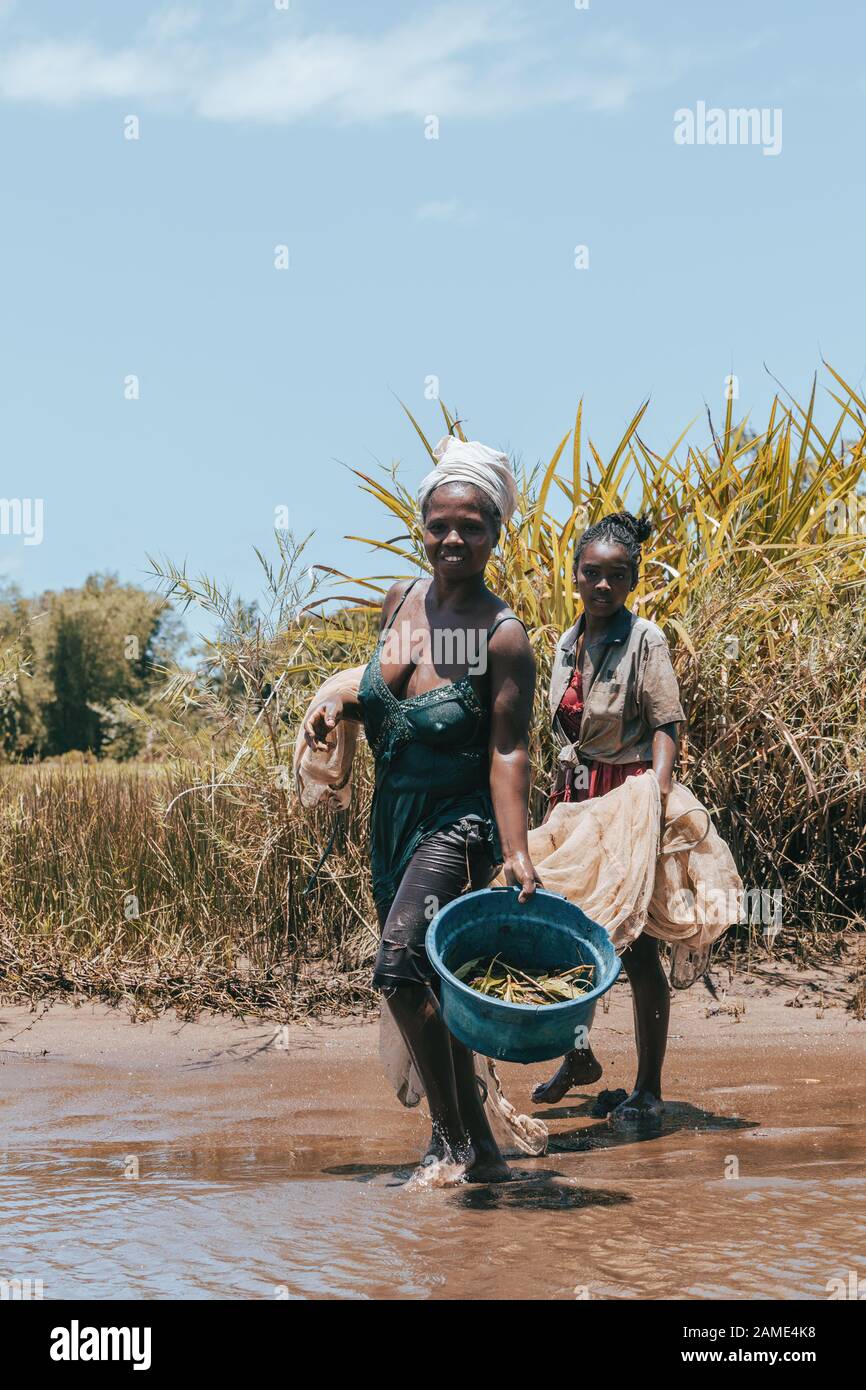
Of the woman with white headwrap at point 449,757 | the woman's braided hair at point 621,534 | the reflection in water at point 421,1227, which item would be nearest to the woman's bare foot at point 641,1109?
the reflection in water at point 421,1227

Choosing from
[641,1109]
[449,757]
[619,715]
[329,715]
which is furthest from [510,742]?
[641,1109]

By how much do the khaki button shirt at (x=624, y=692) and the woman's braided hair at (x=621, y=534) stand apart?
220 mm

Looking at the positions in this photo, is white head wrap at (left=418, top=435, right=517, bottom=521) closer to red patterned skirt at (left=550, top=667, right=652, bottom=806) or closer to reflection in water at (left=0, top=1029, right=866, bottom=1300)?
red patterned skirt at (left=550, top=667, right=652, bottom=806)

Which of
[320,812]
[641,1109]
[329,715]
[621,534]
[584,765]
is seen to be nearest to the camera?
[329,715]

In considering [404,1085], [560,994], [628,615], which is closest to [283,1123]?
[404,1085]

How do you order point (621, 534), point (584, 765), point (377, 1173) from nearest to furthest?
point (377, 1173), point (621, 534), point (584, 765)

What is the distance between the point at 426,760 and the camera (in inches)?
179

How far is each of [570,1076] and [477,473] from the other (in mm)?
2329

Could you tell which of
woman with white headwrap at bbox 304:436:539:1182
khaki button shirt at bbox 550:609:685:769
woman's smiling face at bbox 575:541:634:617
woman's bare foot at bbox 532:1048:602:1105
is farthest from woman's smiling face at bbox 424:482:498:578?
woman's bare foot at bbox 532:1048:602:1105

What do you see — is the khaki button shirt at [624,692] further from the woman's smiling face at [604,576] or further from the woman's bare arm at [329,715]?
the woman's bare arm at [329,715]

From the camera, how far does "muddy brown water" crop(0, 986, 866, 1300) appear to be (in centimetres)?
369

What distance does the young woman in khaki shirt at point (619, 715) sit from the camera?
18.0 ft

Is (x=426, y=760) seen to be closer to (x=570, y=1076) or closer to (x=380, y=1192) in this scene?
(x=380, y=1192)

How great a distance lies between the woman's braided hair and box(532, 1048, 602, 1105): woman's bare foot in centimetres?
171
